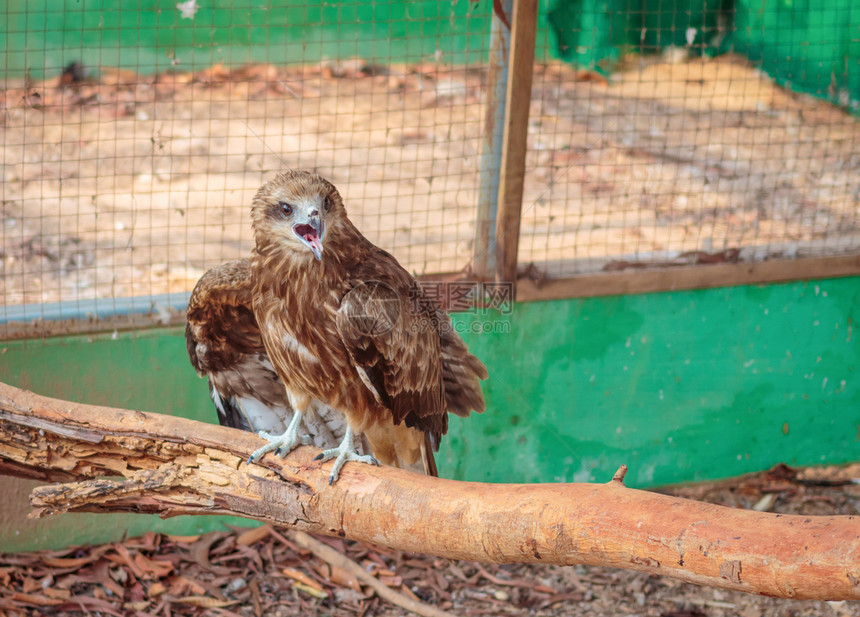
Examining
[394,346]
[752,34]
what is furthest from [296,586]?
[752,34]

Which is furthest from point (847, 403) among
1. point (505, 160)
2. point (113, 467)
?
point (113, 467)

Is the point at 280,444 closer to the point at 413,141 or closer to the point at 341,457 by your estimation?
the point at 341,457

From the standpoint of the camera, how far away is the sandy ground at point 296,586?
13.5 ft

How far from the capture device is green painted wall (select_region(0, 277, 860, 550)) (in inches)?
177

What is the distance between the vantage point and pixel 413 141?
779cm

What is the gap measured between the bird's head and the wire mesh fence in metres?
1.76

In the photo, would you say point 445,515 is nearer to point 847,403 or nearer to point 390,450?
point 390,450

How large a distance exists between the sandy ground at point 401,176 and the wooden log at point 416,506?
5.95 ft

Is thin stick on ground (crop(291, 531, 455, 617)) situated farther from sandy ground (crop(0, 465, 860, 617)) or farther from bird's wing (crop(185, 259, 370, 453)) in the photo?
bird's wing (crop(185, 259, 370, 453))

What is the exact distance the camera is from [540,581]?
4492mm

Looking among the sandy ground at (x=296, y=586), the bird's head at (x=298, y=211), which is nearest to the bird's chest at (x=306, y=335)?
the bird's head at (x=298, y=211)

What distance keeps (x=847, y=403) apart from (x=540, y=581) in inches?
93.9

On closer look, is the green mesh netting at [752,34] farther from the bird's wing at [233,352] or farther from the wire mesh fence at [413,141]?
the bird's wing at [233,352]

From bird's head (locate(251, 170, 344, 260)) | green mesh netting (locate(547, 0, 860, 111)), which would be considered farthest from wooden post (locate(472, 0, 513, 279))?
bird's head (locate(251, 170, 344, 260))
